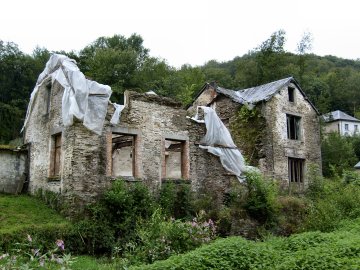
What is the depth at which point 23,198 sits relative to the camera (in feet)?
44.1

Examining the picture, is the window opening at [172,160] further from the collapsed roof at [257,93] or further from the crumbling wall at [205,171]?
the collapsed roof at [257,93]

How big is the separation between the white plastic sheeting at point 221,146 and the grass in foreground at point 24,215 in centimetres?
629

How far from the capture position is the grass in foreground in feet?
34.2

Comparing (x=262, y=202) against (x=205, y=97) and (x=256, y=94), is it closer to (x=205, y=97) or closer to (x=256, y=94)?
(x=256, y=94)

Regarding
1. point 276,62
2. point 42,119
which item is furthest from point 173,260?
point 276,62

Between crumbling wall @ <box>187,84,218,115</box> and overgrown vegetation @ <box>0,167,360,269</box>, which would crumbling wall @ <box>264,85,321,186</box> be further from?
overgrown vegetation @ <box>0,167,360,269</box>

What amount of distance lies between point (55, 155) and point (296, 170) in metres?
14.4

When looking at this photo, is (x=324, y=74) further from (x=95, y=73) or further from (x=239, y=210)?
(x=239, y=210)

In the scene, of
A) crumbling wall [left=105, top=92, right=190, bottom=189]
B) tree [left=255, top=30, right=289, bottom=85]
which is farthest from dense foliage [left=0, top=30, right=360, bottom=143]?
crumbling wall [left=105, top=92, right=190, bottom=189]

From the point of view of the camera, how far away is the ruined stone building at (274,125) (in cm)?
2100

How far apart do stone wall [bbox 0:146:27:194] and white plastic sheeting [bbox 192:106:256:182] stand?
22.8ft

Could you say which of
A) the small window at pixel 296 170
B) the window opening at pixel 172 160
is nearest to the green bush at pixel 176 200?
the window opening at pixel 172 160

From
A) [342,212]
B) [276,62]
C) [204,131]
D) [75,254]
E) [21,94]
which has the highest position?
[276,62]

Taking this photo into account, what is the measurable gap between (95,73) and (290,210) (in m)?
24.8
